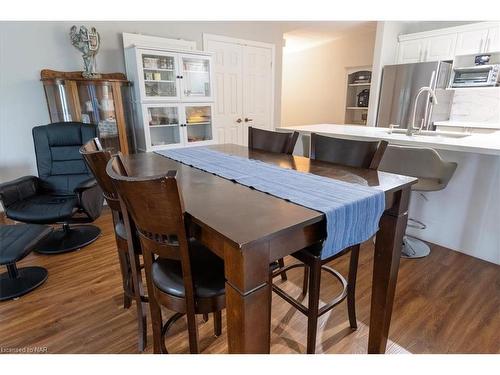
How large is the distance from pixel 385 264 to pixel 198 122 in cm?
294

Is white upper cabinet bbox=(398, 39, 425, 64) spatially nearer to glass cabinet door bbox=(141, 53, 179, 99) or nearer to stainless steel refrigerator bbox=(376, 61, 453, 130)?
stainless steel refrigerator bbox=(376, 61, 453, 130)

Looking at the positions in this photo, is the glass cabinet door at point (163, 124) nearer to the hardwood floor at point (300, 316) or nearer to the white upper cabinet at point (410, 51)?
the hardwood floor at point (300, 316)

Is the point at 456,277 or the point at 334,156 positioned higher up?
the point at 334,156

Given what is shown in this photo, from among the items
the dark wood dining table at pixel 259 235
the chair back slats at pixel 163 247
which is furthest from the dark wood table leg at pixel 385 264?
the chair back slats at pixel 163 247

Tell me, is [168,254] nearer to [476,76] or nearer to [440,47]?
[476,76]

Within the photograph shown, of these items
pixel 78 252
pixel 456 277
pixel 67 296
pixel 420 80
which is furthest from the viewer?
pixel 420 80

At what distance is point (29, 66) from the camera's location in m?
2.76

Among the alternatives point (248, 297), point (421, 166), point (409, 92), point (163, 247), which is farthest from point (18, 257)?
point (409, 92)

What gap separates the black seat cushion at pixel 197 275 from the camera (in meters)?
1.03

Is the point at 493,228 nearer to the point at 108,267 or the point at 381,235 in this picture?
the point at 381,235

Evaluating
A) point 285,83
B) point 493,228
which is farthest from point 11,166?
point 285,83

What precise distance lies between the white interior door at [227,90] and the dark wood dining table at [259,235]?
9.75ft

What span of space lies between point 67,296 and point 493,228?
2.92m

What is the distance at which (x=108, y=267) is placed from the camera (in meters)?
2.13
